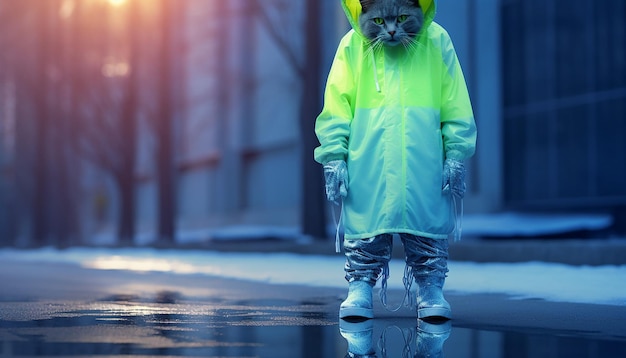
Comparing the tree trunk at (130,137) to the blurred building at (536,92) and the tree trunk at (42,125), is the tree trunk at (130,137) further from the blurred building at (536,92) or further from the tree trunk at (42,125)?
the tree trunk at (42,125)

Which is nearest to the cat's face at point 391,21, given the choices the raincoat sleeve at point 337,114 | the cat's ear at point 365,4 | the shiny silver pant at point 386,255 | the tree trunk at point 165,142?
the cat's ear at point 365,4

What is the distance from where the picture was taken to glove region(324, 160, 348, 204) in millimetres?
5348

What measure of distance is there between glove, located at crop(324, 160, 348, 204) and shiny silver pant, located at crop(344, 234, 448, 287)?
0.25m

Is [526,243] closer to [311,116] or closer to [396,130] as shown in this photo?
[311,116]

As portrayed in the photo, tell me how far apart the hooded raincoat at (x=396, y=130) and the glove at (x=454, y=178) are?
0.16ft

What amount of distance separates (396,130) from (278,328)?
3.80 feet

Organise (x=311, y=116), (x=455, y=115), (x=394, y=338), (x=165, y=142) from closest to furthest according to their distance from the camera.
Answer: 1. (x=394, y=338)
2. (x=455, y=115)
3. (x=311, y=116)
4. (x=165, y=142)

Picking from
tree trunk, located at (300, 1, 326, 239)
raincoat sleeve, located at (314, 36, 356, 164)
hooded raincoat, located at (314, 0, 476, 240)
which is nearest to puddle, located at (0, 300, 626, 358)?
hooded raincoat, located at (314, 0, 476, 240)

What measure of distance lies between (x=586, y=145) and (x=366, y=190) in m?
13.5

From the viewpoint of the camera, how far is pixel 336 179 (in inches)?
211

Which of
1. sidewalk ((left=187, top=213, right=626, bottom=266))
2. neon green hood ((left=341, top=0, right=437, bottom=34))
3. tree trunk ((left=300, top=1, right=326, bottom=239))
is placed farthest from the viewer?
tree trunk ((left=300, top=1, right=326, bottom=239))

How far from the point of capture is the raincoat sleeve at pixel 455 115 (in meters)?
5.41

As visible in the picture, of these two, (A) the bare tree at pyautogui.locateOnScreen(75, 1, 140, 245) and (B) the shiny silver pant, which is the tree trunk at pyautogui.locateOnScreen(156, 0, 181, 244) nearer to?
(A) the bare tree at pyautogui.locateOnScreen(75, 1, 140, 245)

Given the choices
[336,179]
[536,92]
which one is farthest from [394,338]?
[536,92]
